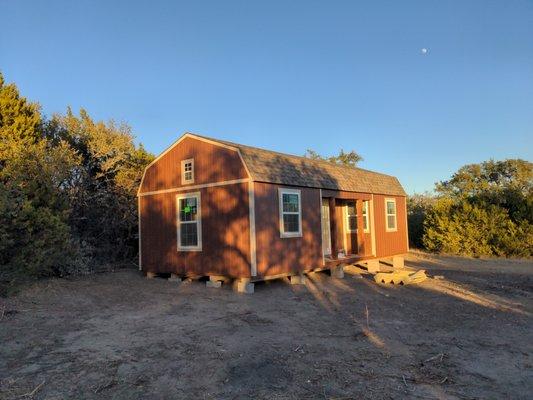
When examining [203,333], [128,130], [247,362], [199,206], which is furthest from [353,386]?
[128,130]

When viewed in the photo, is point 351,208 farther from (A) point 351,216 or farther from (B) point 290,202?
(B) point 290,202

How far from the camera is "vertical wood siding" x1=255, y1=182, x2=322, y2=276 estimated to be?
11289 mm

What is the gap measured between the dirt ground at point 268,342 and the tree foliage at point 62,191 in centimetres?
118

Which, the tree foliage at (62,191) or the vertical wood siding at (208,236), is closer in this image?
the tree foliage at (62,191)

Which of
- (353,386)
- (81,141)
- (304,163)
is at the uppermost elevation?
(81,141)

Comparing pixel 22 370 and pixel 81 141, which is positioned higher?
pixel 81 141

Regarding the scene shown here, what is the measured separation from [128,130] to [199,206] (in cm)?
783

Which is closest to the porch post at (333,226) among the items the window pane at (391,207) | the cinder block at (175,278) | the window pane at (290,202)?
the window pane at (290,202)

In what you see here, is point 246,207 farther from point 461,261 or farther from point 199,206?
point 461,261

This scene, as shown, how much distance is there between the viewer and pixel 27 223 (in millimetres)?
10188

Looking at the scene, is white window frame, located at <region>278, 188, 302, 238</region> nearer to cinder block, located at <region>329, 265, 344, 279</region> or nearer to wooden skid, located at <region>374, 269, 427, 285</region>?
cinder block, located at <region>329, 265, 344, 279</region>

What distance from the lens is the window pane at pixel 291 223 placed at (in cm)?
1220

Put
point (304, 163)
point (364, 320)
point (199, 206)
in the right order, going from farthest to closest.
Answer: point (304, 163), point (199, 206), point (364, 320)

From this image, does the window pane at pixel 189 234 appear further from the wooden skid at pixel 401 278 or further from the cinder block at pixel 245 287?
the wooden skid at pixel 401 278
